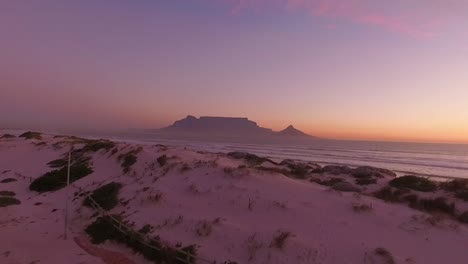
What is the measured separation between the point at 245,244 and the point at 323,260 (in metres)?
3.10

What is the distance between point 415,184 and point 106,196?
19966mm

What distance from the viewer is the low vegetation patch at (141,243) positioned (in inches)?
616

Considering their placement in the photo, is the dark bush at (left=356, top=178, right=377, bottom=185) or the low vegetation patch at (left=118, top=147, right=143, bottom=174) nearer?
the dark bush at (left=356, top=178, right=377, bottom=185)

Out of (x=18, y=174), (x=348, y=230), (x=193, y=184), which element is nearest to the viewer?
(x=348, y=230)

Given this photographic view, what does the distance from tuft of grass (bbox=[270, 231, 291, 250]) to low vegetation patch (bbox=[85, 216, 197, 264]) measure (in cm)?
311

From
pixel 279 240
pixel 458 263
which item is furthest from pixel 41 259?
pixel 458 263

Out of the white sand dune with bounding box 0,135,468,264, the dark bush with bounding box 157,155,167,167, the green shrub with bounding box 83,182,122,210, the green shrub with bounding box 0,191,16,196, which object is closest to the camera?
the white sand dune with bounding box 0,135,468,264

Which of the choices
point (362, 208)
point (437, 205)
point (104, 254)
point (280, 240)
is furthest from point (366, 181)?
point (104, 254)

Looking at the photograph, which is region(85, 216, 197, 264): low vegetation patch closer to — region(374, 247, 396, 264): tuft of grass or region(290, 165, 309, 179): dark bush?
region(374, 247, 396, 264): tuft of grass

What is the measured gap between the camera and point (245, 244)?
16266 mm

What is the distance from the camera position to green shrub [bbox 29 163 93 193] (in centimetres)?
3185

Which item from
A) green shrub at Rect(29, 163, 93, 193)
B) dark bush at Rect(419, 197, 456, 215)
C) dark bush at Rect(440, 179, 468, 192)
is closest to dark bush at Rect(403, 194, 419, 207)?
dark bush at Rect(419, 197, 456, 215)

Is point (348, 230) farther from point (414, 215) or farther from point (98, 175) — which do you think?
point (98, 175)

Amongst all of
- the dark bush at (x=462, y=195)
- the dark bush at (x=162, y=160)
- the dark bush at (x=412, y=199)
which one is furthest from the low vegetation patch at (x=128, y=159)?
the dark bush at (x=462, y=195)
